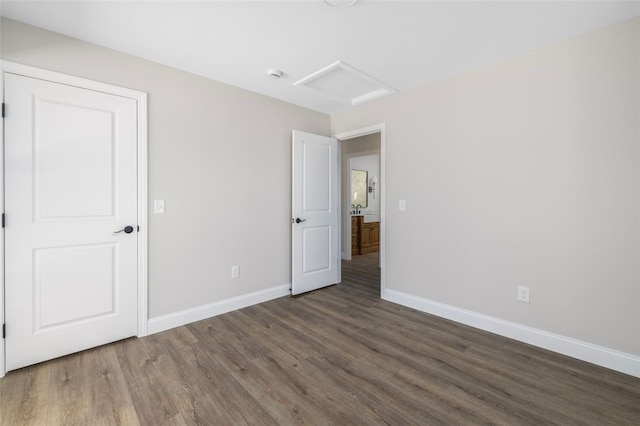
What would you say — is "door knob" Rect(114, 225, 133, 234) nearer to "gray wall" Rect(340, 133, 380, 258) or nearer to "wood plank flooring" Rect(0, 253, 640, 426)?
"wood plank flooring" Rect(0, 253, 640, 426)

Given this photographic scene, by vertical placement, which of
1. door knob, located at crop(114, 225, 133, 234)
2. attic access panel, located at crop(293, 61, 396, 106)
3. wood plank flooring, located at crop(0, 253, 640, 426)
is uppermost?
attic access panel, located at crop(293, 61, 396, 106)

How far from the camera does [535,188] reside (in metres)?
2.33

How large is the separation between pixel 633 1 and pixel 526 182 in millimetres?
1271

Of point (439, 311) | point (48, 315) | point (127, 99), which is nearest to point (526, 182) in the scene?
point (439, 311)

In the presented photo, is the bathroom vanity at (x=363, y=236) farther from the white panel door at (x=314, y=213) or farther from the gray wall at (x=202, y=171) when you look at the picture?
the gray wall at (x=202, y=171)

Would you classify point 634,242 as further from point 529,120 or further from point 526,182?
point 529,120

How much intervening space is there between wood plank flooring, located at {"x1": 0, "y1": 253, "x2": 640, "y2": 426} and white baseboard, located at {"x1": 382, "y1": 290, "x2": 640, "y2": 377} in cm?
9

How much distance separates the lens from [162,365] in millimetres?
2033

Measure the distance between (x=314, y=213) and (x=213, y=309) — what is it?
167cm

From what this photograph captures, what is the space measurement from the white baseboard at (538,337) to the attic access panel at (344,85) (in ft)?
7.95

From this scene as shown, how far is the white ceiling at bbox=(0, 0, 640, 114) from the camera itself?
1.82 meters

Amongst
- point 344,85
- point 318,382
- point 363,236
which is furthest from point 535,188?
point 363,236

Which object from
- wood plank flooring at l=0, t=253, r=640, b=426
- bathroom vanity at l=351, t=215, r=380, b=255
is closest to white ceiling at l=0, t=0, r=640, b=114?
wood plank flooring at l=0, t=253, r=640, b=426

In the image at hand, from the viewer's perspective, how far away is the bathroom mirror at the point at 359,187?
693 centimetres
